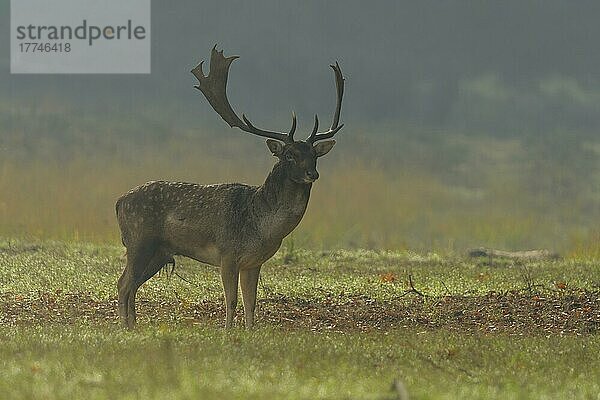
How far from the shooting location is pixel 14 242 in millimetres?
27812

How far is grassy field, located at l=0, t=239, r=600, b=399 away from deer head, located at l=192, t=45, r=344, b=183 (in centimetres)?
194

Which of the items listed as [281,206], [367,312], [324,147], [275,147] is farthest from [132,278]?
[367,312]

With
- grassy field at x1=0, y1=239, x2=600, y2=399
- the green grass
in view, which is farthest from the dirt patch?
the green grass

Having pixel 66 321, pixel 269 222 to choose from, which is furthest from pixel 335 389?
pixel 66 321

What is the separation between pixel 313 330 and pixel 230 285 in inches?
87.9

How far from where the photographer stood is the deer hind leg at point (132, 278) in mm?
14922

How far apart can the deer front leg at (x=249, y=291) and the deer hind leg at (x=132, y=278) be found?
1.22 meters

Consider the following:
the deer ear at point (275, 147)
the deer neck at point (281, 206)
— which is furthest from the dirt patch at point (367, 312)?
the deer ear at point (275, 147)

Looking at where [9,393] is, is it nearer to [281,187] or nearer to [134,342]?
[134,342]

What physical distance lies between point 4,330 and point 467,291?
9.30 meters

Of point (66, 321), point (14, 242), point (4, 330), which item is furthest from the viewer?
point (14, 242)

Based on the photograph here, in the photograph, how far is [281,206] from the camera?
14250 millimetres

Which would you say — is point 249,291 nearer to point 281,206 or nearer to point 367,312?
point 281,206

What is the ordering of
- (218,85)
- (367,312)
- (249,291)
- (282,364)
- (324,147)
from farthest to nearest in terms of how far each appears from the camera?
A: (367,312)
(218,85)
(249,291)
(324,147)
(282,364)
